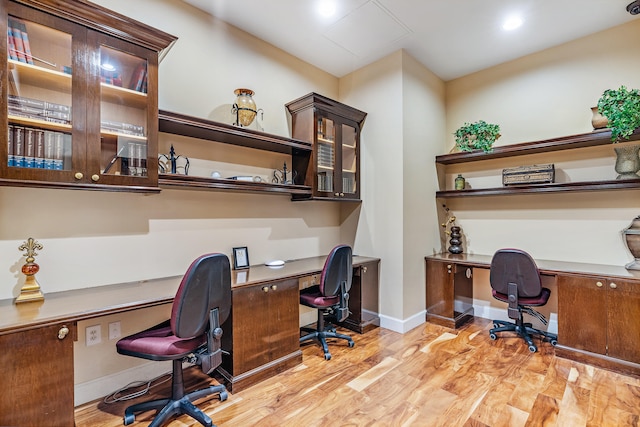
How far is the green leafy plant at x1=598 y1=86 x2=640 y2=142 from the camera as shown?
252 cm

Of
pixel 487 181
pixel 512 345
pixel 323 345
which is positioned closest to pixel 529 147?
pixel 487 181

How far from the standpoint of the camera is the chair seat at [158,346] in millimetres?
1759

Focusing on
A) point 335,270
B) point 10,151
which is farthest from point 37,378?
point 335,270

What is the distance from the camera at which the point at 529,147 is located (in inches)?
125

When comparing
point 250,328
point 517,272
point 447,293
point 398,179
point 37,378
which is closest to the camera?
point 37,378

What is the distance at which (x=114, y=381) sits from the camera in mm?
2172

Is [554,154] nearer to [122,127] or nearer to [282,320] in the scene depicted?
[282,320]

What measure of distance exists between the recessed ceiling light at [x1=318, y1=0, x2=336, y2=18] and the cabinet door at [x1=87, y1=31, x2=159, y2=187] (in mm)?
1432

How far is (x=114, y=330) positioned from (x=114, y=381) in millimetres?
361

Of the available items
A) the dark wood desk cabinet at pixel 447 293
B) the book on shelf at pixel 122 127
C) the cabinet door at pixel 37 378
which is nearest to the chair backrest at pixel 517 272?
the dark wood desk cabinet at pixel 447 293

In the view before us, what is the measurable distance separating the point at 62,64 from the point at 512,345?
4.12 metres

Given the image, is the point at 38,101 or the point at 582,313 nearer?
the point at 38,101

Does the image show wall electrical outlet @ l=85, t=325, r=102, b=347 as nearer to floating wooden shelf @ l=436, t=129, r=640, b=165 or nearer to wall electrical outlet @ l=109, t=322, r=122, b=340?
wall electrical outlet @ l=109, t=322, r=122, b=340

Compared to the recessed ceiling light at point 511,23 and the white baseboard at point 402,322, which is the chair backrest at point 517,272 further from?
the recessed ceiling light at point 511,23
